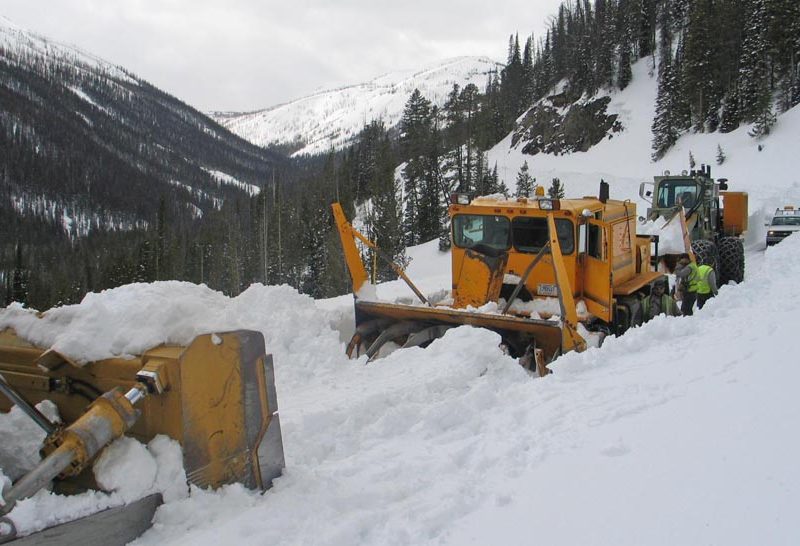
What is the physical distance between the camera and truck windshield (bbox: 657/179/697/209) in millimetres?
16094

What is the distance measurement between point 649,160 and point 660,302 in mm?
43254

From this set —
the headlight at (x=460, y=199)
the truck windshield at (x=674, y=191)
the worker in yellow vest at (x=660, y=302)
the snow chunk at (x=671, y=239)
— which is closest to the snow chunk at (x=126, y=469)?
the headlight at (x=460, y=199)

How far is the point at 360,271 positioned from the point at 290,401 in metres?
3.67

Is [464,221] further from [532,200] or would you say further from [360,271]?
[360,271]

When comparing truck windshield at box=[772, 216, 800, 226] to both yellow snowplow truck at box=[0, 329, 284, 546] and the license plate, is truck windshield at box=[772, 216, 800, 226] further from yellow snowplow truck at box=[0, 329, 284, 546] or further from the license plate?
yellow snowplow truck at box=[0, 329, 284, 546]

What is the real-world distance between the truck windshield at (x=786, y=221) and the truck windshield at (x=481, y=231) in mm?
16034

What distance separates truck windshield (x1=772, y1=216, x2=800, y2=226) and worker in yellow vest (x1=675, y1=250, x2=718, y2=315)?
13.0m

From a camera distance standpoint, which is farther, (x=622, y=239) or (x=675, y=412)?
(x=622, y=239)

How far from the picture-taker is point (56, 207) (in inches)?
4717

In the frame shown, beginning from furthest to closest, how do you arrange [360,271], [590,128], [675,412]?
[590,128] < [360,271] < [675,412]

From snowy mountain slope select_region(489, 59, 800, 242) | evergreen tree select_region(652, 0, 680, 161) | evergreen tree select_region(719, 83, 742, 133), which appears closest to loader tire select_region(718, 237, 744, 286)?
snowy mountain slope select_region(489, 59, 800, 242)

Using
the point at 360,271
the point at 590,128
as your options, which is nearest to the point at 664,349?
the point at 360,271

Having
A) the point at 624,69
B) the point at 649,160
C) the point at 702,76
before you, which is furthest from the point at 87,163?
the point at 702,76

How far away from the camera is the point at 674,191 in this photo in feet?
53.3
